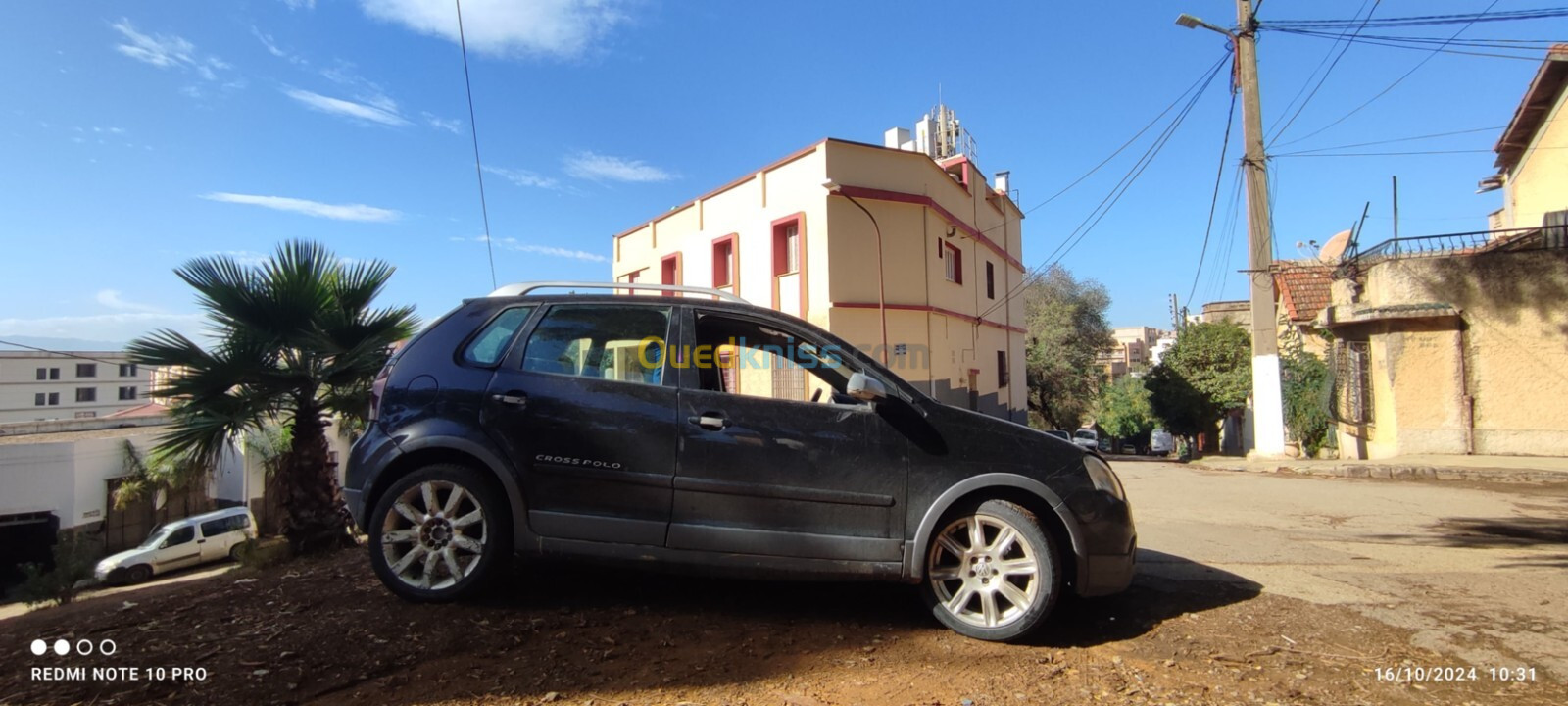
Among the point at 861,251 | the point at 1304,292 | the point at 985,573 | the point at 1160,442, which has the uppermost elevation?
the point at 861,251

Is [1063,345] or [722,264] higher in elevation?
[722,264]

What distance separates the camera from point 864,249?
1681 centimetres

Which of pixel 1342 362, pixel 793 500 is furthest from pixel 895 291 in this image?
pixel 793 500

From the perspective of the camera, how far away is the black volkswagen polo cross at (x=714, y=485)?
3350 mm

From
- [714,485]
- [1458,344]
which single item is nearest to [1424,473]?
[1458,344]

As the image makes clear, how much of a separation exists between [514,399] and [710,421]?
1031 millimetres

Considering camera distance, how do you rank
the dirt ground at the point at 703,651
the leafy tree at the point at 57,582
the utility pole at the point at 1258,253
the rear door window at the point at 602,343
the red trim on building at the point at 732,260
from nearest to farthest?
the dirt ground at the point at 703,651 → the rear door window at the point at 602,343 → the leafy tree at the point at 57,582 → the utility pole at the point at 1258,253 → the red trim on building at the point at 732,260

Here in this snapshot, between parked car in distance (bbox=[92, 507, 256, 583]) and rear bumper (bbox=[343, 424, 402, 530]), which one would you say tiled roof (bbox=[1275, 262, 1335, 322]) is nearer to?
rear bumper (bbox=[343, 424, 402, 530])

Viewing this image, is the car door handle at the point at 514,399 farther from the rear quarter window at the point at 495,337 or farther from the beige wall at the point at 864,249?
the beige wall at the point at 864,249

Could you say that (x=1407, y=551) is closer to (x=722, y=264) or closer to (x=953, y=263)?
(x=953, y=263)

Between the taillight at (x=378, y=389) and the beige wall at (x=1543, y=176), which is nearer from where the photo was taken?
the taillight at (x=378, y=389)

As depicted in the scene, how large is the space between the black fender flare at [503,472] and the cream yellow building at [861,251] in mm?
12131

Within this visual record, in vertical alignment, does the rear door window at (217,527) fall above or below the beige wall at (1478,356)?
below

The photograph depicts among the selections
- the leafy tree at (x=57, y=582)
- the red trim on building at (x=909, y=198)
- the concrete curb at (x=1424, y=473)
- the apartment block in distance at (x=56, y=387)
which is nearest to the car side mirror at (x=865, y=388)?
the leafy tree at (x=57, y=582)
